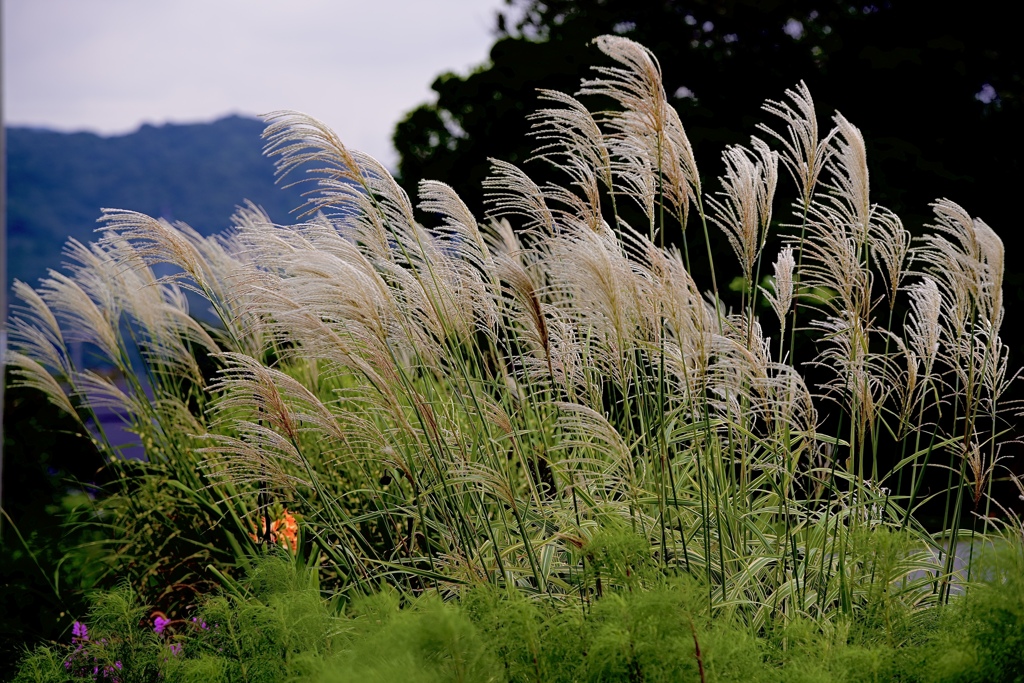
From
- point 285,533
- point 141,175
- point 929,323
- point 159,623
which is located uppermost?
point 141,175

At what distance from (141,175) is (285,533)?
64.9m

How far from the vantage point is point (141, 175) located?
6175cm

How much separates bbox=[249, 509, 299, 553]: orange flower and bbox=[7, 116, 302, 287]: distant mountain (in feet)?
174

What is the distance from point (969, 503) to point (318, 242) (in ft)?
16.3

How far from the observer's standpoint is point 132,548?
13.4 feet

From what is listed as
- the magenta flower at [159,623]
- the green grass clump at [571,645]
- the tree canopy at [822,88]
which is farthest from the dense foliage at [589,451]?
the tree canopy at [822,88]

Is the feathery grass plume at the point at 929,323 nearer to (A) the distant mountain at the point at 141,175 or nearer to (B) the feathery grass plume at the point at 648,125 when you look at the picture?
(B) the feathery grass plume at the point at 648,125

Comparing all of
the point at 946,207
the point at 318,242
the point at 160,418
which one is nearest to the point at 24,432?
the point at 160,418

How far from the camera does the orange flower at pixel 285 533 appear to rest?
3.35 m

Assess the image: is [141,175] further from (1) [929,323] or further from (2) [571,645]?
(2) [571,645]

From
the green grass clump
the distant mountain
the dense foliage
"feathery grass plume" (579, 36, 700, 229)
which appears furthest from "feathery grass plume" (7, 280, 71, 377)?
the distant mountain

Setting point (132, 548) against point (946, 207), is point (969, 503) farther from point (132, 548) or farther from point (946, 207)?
point (132, 548)

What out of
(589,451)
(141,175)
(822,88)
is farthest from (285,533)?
(141,175)

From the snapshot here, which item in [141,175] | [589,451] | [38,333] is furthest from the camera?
[141,175]
